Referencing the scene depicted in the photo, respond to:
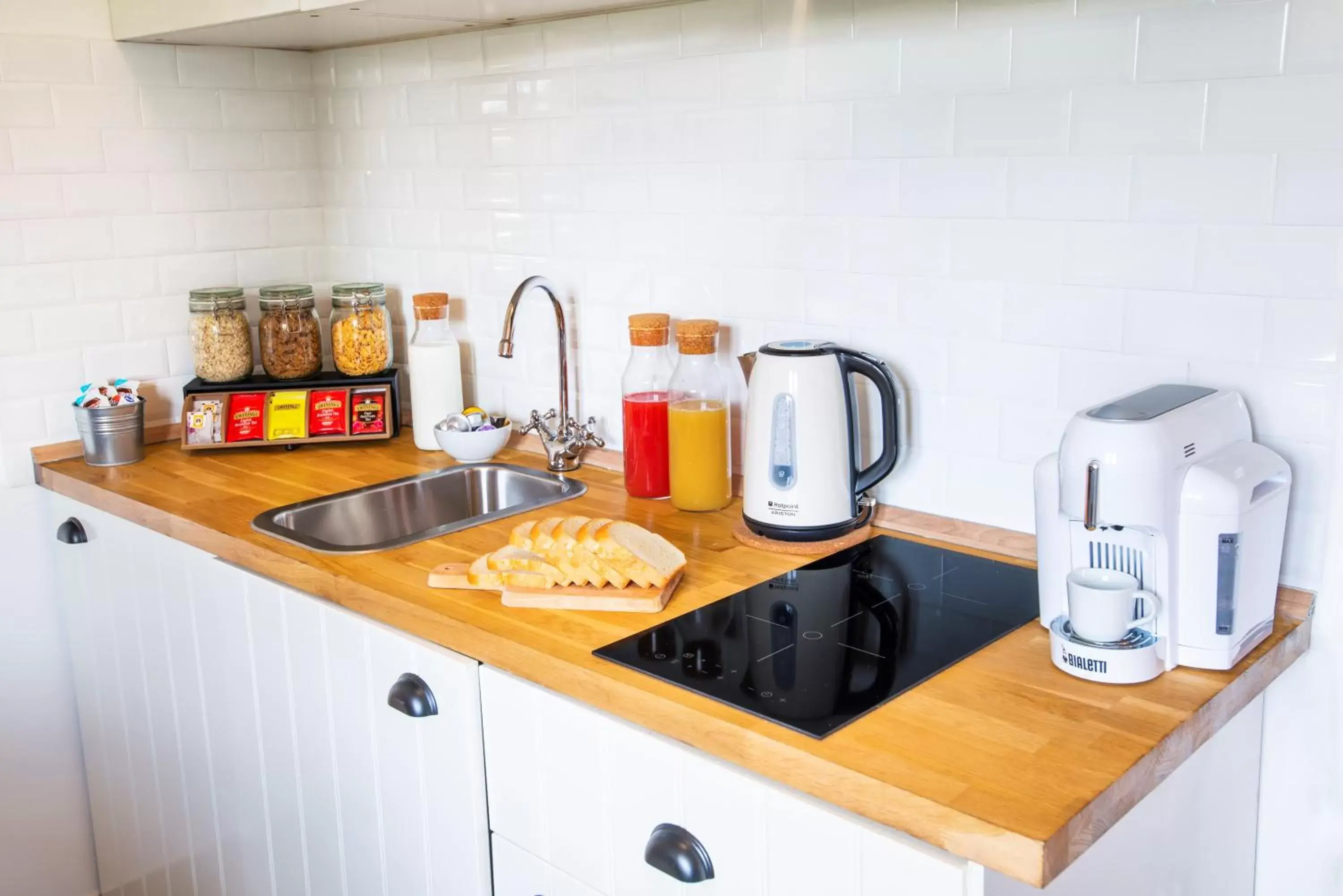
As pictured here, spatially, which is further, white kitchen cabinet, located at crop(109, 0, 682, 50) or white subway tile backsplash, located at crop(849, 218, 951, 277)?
white kitchen cabinet, located at crop(109, 0, 682, 50)

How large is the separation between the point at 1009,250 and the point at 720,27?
627 millimetres

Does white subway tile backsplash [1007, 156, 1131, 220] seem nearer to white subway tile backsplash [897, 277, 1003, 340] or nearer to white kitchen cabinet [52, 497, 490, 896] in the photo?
white subway tile backsplash [897, 277, 1003, 340]

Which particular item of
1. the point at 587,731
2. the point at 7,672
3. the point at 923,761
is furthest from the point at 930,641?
the point at 7,672

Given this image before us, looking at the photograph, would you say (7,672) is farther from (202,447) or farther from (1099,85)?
(1099,85)

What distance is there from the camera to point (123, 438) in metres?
2.37

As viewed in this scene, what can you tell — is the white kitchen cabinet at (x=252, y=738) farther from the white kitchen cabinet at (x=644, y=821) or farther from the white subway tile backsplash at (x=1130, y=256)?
Result: the white subway tile backsplash at (x=1130, y=256)

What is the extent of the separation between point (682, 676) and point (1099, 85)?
3.00 ft

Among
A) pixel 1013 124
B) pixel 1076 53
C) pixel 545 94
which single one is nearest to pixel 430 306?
pixel 545 94

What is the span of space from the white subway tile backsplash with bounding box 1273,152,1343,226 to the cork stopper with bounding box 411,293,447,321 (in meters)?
1.53

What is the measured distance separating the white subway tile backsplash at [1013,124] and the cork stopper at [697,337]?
477mm

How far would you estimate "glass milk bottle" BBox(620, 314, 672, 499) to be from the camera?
80.0 inches

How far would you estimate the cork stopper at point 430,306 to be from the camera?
7.90 ft

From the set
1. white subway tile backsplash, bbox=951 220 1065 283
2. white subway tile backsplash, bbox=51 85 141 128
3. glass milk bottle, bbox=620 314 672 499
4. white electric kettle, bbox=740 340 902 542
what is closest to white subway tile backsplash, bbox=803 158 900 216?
white subway tile backsplash, bbox=951 220 1065 283

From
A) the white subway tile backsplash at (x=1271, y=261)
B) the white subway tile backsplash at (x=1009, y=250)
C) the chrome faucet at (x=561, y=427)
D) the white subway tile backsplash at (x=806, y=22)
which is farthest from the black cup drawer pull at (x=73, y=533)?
the white subway tile backsplash at (x=1271, y=261)
